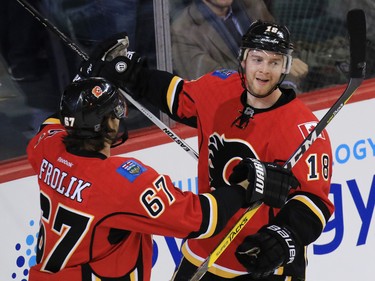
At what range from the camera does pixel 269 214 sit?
2816mm

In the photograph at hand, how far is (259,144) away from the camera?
2.79 metres

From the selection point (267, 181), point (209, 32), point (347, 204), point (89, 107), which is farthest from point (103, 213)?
point (347, 204)

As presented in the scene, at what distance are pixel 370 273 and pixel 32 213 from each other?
57.8 inches

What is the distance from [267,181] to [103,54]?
827 mm

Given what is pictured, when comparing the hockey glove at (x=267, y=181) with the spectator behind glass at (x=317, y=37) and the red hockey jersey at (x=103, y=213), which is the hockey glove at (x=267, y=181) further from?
the spectator behind glass at (x=317, y=37)

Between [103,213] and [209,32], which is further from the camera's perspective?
[209,32]

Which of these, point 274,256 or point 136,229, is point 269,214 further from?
point 136,229

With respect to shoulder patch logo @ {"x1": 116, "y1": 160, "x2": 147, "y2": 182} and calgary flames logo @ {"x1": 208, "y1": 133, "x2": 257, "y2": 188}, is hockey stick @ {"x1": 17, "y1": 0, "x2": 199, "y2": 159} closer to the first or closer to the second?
calgary flames logo @ {"x1": 208, "y1": 133, "x2": 257, "y2": 188}

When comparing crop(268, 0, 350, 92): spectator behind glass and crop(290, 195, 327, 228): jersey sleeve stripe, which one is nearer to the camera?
crop(290, 195, 327, 228): jersey sleeve stripe

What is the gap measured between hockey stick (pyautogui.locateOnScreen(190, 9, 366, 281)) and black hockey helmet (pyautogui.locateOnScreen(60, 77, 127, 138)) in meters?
0.43

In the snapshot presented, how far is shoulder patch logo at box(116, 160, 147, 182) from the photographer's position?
244 centimetres

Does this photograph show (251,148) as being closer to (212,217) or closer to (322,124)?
(322,124)

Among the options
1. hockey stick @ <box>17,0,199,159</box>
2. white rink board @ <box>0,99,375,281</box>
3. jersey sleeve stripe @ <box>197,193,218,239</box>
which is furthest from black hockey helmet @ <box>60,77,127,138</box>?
white rink board @ <box>0,99,375,281</box>

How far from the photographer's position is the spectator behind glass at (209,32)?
3.76m
